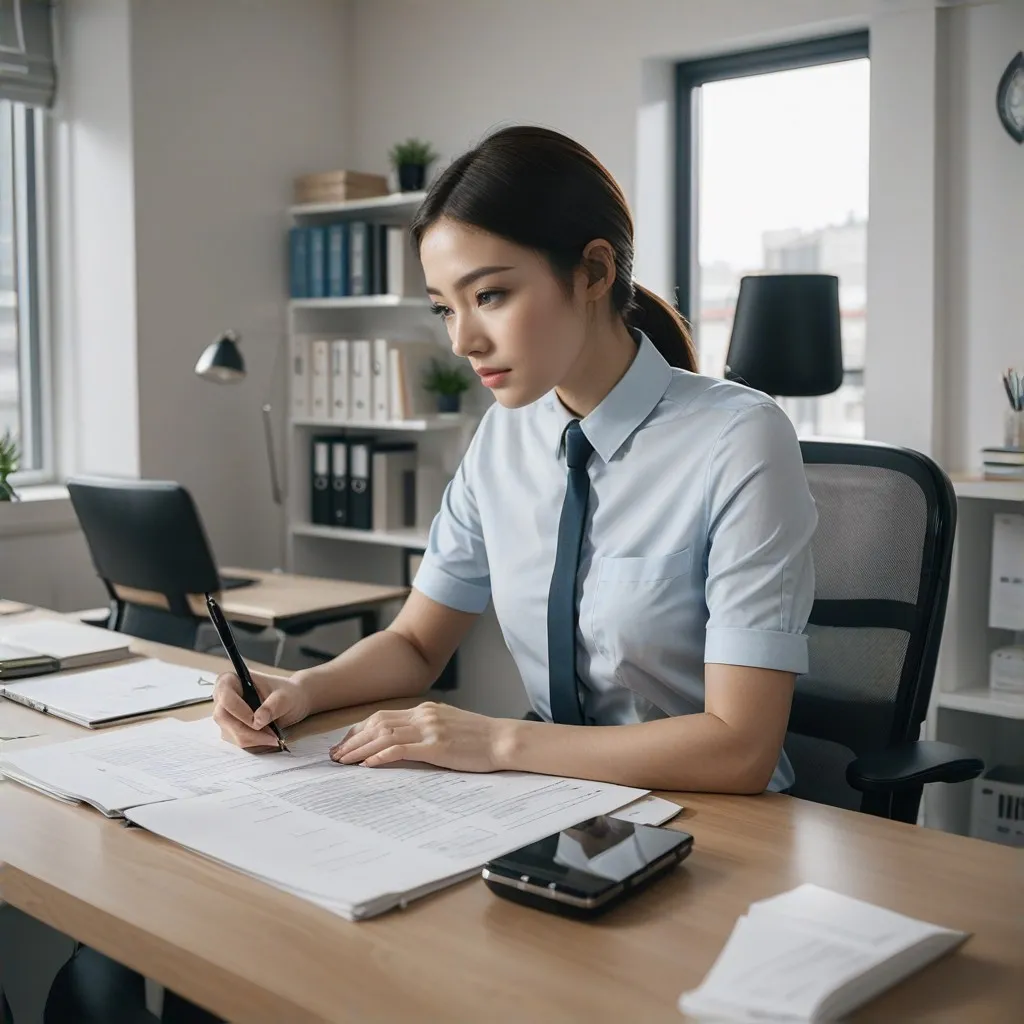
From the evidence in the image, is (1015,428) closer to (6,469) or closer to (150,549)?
(150,549)

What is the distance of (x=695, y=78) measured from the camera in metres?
3.64

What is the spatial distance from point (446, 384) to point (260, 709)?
8.61ft

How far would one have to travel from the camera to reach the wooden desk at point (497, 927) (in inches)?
30.3

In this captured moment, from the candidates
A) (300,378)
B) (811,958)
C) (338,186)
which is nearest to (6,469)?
(300,378)

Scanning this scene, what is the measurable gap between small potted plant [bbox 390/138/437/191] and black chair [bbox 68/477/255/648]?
1434 millimetres

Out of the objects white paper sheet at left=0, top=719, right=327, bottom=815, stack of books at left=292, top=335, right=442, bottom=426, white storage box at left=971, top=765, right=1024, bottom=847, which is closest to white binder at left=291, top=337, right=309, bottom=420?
stack of books at left=292, top=335, right=442, bottom=426

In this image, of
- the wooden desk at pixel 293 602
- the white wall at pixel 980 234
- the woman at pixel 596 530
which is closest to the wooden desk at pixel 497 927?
the woman at pixel 596 530

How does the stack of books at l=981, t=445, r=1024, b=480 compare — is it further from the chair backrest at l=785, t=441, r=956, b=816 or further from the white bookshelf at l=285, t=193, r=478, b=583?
the white bookshelf at l=285, t=193, r=478, b=583

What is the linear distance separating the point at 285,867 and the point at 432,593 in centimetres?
70

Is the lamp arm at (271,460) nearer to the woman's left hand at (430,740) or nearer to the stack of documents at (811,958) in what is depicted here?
the woman's left hand at (430,740)

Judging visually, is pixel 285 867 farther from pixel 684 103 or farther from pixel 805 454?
pixel 684 103

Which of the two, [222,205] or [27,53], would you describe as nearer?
[27,53]

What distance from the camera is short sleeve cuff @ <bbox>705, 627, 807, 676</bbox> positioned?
48.2 inches

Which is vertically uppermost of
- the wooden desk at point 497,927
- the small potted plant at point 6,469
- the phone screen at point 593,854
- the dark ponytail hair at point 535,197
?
the dark ponytail hair at point 535,197
